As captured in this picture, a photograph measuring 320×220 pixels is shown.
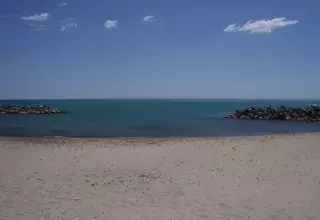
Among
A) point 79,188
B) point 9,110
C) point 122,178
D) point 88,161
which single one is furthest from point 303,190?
point 9,110

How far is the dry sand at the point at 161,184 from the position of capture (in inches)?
291

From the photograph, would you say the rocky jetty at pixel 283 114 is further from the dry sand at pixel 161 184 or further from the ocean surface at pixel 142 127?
the dry sand at pixel 161 184

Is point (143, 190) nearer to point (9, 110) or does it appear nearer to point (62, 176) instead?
point (62, 176)

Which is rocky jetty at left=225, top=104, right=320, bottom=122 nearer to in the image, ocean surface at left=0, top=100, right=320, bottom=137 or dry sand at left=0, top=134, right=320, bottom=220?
ocean surface at left=0, top=100, right=320, bottom=137

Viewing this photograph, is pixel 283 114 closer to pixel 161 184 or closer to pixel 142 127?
pixel 142 127

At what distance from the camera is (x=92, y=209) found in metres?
7.54

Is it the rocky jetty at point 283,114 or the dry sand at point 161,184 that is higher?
the rocky jetty at point 283,114

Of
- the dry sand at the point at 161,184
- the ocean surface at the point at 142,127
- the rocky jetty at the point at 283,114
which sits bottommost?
the ocean surface at the point at 142,127

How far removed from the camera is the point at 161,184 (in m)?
9.92

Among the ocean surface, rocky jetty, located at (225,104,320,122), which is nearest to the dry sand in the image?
the ocean surface

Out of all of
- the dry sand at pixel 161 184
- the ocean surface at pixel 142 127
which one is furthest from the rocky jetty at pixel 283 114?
the dry sand at pixel 161 184

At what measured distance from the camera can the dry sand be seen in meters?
7.40

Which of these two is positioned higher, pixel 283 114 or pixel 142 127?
pixel 283 114

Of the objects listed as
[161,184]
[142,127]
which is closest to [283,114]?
[142,127]
